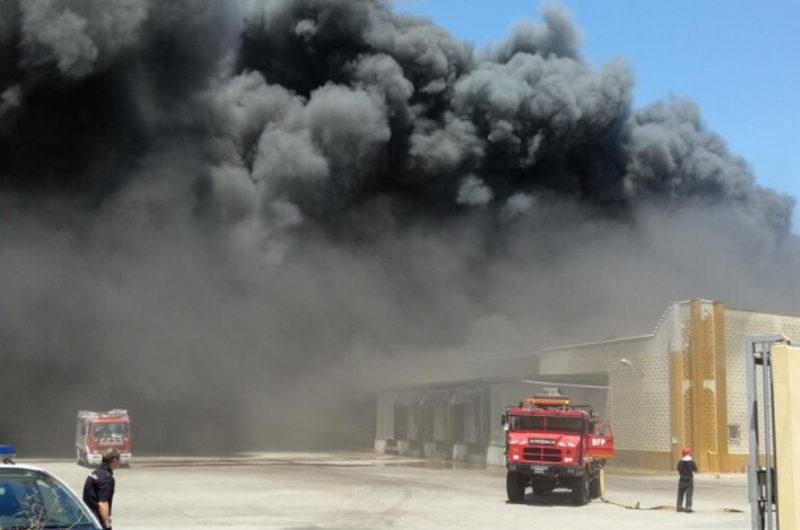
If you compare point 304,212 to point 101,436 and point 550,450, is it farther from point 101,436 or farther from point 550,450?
point 550,450

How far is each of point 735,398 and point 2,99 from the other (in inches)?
1064

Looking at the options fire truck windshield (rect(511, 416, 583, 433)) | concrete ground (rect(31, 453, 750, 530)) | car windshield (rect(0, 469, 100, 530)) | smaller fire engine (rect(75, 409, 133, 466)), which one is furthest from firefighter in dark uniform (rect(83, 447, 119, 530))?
smaller fire engine (rect(75, 409, 133, 466))

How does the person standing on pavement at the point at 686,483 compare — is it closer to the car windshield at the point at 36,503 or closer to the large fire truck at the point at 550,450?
the large fire truck at the point at 550,450

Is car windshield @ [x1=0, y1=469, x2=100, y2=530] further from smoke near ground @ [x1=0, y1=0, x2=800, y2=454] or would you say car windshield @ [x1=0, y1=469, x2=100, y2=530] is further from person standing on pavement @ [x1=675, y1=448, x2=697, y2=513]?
smoke near ground @ [x1=0, y1=0, x2=800, y2=454]

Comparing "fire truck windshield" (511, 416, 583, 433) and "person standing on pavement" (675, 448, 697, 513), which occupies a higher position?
"fire truck windshield" (511, 416, 583, 433)

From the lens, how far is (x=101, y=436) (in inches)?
1225

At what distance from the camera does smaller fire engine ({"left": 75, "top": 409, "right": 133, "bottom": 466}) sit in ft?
101

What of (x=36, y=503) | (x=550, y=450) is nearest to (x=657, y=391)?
(x=550, y=450)

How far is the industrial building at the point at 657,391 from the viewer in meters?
32.2

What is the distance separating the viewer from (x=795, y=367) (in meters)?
5.42

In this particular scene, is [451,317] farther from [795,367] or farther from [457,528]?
[795,367]

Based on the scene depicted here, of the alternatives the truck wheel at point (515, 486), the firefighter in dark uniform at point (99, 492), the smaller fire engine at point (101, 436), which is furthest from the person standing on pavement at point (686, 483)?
the smaller fire engine at point (101, 436)

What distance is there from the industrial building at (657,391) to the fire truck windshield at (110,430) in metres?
12.8

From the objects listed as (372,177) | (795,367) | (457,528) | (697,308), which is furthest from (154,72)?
(795,367)
